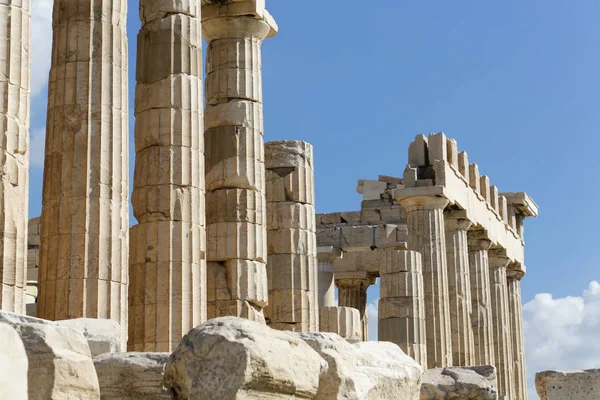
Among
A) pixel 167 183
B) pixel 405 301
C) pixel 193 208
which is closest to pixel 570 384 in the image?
pixel 193 208

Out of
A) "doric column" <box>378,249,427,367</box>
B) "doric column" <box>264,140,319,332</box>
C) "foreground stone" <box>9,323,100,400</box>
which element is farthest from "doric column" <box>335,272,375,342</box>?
"foreground stone" <box>9,323,100,400</box>

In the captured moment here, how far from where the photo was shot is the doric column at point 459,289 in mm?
34875

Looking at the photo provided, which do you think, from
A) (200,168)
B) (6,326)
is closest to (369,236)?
(200,168)

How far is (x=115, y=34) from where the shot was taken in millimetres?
17766

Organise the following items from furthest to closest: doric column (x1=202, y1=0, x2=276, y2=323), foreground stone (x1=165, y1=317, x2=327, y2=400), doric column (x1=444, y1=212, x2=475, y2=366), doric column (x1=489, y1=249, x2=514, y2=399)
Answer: doric column (x1=489, y1=249, x2=514, y2=399), doric column (x1=444, y1=212, x2=475, y2=366), doric column (x1=202, y1=0, x2=276, y2=323), foreground stone (x1=165, y1=317, x2=327, y2=400)

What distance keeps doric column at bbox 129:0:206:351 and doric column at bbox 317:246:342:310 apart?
49.4ft

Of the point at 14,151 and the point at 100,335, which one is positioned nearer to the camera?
the point at 100,335

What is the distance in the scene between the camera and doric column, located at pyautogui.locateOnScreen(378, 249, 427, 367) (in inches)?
1259

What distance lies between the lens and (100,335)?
12000 mm

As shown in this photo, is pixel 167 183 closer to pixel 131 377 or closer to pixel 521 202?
pixel 131 377

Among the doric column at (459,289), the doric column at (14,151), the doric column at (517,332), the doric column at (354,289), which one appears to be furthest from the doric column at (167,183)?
the doric column at (517,332)

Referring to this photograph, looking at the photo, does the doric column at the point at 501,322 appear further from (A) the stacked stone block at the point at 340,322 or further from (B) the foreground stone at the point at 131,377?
(B) the foreground stone at the point at 131,377

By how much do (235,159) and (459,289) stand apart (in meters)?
13.9

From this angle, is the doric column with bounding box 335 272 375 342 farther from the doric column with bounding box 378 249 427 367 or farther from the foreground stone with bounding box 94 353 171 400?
the foreground stone with bounding box 94 353 171 400
